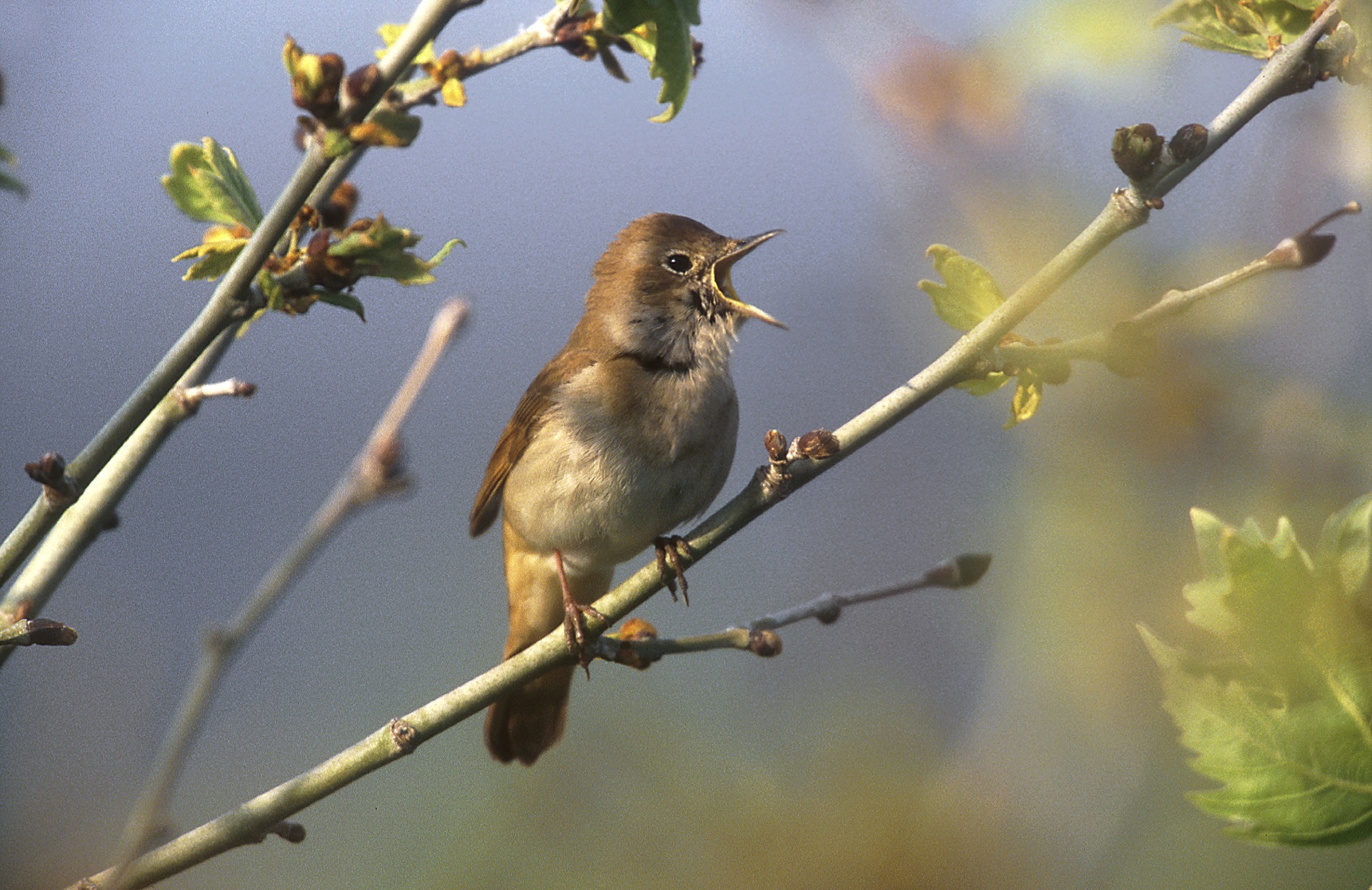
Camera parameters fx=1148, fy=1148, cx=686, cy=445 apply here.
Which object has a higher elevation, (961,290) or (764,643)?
(961,290)

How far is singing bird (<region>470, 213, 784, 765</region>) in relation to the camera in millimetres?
3379

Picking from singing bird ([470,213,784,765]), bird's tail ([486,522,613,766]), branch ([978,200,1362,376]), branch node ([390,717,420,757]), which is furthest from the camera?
bird's tail ([486,522,613,766])

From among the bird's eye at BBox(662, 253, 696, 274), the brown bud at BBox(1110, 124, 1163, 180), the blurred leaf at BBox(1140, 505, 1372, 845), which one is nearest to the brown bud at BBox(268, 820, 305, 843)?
the blurred leaf at BBox(1140, 505, 1372, 845)

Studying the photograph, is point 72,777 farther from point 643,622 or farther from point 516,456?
point 643,622

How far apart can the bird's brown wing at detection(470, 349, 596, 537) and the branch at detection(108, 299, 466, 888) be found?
1.85 m

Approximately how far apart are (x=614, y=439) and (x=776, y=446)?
5.15 feet

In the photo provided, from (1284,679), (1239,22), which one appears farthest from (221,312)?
(1239,22)

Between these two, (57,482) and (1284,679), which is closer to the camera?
(1284,679)

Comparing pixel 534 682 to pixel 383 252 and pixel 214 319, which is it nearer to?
pixel 383 252

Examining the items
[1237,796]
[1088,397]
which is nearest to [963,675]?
[1088,397]

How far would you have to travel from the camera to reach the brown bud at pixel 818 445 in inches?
69.2

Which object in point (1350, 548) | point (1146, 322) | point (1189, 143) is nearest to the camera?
point (1350, 548)

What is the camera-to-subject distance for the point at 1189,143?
1.59m

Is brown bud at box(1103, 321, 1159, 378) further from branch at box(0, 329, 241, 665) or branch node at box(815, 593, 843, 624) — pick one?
branch at box(0, 329, 241, 665)
